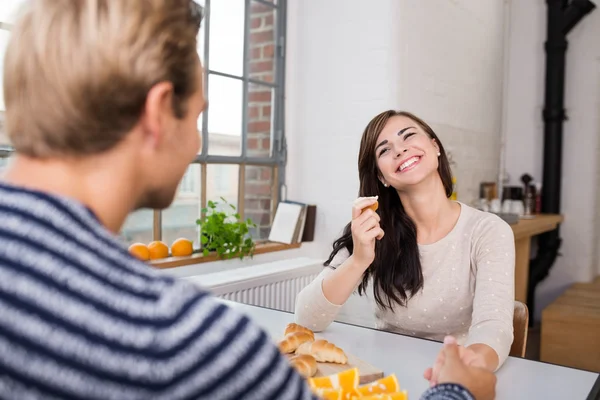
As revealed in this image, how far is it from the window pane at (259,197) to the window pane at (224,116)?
0.17 m

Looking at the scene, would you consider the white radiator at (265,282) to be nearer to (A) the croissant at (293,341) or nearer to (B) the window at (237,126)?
(B) the window at (237,126)

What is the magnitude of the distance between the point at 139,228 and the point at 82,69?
2.13m

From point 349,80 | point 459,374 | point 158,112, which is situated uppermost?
point 349,80

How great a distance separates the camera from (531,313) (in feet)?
14.6

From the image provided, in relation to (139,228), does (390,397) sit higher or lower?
lower

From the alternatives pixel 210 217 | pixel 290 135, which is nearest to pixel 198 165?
pixel 210 217

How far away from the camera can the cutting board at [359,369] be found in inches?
45.1

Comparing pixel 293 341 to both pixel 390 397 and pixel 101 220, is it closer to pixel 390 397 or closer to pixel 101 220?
pixel 390 397

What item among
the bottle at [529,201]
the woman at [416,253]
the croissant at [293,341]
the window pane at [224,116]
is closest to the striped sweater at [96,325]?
the croissant at [293,341]

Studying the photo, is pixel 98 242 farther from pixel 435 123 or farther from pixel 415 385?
pixel 435 123

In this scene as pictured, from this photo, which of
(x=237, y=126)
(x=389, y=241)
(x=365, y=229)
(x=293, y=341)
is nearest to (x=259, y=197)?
(x=237, y=126)

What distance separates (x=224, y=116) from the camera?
2.90 m

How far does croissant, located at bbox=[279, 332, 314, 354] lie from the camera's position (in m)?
1.28

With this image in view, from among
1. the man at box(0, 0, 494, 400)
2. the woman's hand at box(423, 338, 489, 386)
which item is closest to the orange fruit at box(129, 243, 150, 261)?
the woman's hand at box(423, 338, 489, 386)
